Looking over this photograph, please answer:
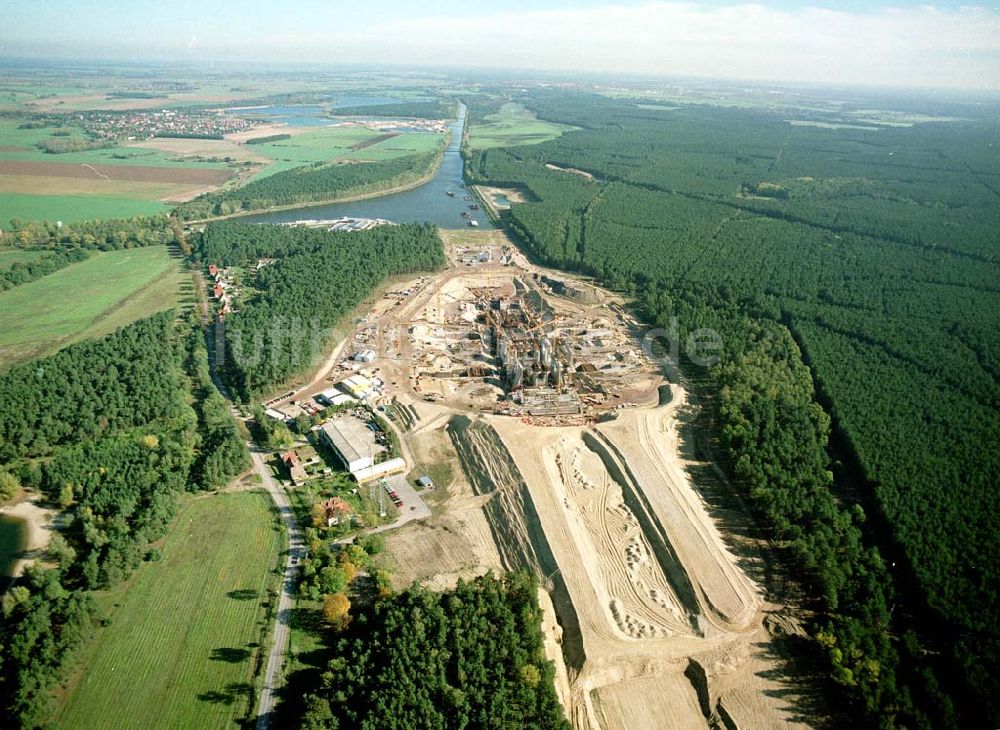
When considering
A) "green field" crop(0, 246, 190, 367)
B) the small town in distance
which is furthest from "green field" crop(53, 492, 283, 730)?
"green field" crop(0, 246, 190, 367)

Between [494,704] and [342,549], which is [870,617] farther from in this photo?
[342,549]

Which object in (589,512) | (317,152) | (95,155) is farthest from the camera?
(317,152)

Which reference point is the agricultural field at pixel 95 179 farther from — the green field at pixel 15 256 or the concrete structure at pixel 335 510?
the concrete structure at pixel 335 510

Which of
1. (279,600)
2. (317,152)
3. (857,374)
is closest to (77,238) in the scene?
(279,600)

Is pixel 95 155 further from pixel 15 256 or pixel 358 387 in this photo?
pixel 358 387

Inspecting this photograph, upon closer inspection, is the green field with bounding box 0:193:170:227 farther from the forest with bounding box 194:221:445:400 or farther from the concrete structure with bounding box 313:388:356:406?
the concrete structure with bounding box 313:388:356:406

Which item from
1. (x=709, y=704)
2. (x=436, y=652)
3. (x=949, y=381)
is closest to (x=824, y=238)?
(x=949, y=381)
